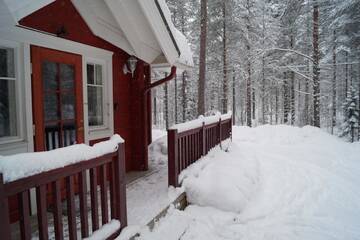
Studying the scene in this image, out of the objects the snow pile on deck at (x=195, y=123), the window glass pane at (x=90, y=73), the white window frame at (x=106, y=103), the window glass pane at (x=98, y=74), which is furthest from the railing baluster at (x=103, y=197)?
the window glass pane at (x=98, y=74)

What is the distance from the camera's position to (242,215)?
4.04m

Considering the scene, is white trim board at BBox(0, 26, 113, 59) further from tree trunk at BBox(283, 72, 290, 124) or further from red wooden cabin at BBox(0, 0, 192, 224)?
tree trunk at BBox(283, 72, 290, 124)

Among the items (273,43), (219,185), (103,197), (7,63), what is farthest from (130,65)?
(273,43)

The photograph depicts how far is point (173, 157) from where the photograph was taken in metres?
4.11

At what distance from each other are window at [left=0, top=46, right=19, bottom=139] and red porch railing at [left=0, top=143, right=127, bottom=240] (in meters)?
1.34

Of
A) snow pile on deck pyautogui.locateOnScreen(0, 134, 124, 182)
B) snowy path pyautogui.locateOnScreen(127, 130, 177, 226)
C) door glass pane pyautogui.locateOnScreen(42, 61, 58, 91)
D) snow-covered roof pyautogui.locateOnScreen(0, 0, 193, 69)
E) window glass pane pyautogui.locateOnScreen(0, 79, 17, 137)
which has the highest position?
snow-covered roof pyautogui.locateOnScreen(0, 0, 193, 69)

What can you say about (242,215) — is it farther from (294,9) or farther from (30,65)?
(294,9)

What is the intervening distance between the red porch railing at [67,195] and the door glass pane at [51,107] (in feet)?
4.92

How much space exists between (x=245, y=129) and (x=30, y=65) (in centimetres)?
1095

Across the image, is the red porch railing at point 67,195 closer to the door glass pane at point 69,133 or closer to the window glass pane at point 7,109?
the window glass pane at point 7,109

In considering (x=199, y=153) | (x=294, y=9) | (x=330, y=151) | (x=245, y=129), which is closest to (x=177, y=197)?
(x=199, y=153)

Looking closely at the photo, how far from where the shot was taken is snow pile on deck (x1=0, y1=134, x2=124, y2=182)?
1624mm

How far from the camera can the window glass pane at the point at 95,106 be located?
15.3ft

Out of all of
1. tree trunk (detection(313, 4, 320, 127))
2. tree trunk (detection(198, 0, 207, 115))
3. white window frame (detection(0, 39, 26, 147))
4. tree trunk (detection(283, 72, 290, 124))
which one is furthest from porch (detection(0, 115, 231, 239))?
tree trunk (detection(283, 72, 290, 124))
